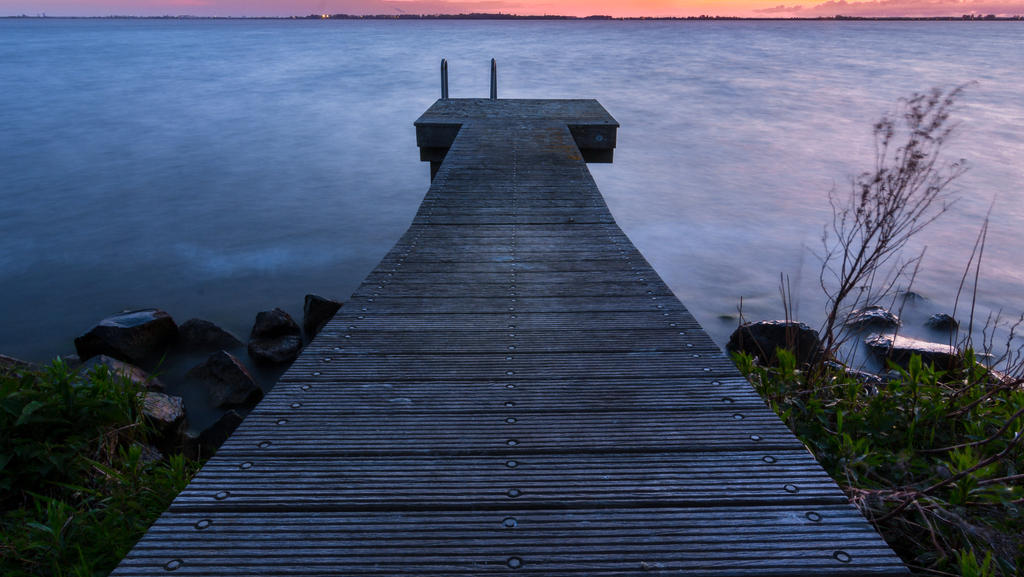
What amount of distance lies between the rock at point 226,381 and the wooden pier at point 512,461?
2755 mm

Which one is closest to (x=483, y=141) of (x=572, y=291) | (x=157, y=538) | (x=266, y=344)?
(x=266, y=344)

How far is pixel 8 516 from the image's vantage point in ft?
9.00

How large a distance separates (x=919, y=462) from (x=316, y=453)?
2.52 meters

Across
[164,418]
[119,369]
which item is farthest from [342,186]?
[164,418]

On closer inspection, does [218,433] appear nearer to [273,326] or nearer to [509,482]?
[273,326]

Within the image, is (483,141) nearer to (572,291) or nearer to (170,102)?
(572,291)

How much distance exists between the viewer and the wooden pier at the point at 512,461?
53.0 inches

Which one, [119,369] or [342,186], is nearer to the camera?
[119,369]

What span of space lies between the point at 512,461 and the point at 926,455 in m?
2.33

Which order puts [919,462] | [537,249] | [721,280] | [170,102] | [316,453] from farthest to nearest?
[170,102], [721,280], [537,249], [919,462], [316,453]

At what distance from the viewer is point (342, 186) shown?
13.4m

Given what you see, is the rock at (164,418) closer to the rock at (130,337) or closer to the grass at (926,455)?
the rock at (130,337)

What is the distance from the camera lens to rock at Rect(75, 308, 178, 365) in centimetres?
557

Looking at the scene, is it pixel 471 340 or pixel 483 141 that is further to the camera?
pixel 483 141
